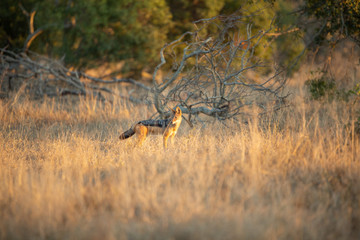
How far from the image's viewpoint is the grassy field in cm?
346

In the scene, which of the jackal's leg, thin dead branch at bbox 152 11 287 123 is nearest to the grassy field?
the jackal's leg

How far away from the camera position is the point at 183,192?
160 inches

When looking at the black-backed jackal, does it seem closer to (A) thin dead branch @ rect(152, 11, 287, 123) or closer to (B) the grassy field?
(B) the grassy field

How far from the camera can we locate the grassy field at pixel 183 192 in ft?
11.3

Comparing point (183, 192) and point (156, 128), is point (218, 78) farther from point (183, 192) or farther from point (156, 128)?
point (183, 192)

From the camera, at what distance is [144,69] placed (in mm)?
17359

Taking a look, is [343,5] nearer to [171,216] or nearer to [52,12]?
[171,216]

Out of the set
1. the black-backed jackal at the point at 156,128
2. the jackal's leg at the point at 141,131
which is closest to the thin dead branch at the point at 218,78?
the black-backed jackal at the point at 156,128

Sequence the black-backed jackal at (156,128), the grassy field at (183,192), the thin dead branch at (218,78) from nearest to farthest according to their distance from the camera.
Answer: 1. the grassy field at (183,192)
2. the black-backed jackal at (156,128)
3. the thin dead branch at (218,78)

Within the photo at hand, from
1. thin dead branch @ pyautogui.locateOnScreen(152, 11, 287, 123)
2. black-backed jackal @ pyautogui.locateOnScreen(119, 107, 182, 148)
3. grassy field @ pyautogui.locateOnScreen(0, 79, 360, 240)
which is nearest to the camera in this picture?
grassy field @ pyautogui.locateOnScreen(0, 79, 360, 240)

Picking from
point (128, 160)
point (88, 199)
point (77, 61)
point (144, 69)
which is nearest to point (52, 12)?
point (77, 61)

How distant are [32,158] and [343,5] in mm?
8414

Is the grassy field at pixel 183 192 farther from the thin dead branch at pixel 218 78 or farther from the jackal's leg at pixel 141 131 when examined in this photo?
the thin dead branch at pixel 218 78

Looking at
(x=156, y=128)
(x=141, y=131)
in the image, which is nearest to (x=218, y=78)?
(x=156, y=128)
